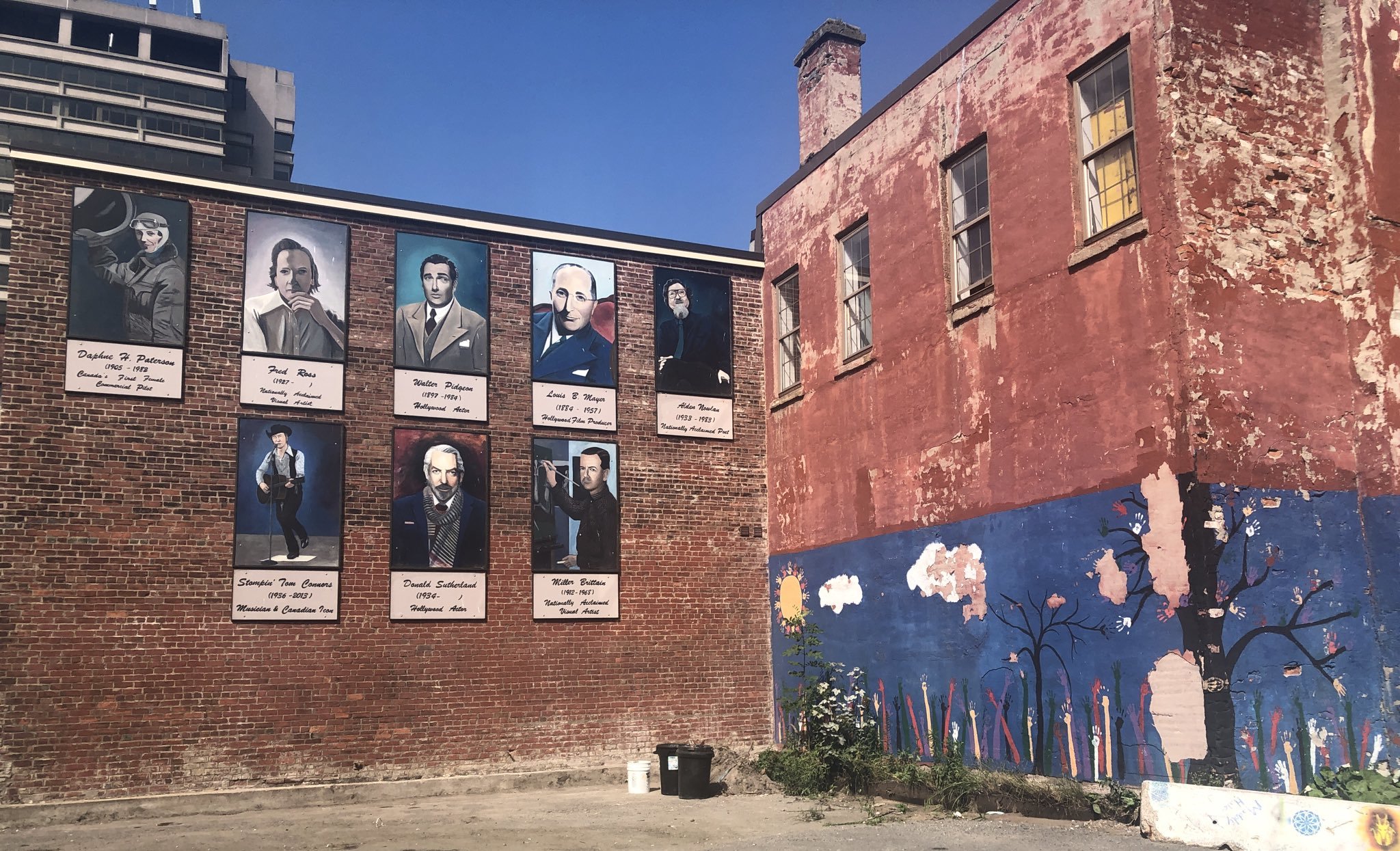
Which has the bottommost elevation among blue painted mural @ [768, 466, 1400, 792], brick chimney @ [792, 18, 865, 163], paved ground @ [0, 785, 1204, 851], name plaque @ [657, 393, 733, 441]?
paved ground @ [0, 785, 1204, 851]

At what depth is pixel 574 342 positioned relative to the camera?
15.2 meters

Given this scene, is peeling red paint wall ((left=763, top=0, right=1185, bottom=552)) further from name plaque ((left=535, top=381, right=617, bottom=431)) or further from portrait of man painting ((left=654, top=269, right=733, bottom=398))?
name plaque ((left=535, top=381, right=617, bottom=431))

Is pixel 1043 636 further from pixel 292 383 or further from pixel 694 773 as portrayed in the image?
pixel 292 383

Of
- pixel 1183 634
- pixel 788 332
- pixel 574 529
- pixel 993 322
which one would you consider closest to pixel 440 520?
pixel 574 529

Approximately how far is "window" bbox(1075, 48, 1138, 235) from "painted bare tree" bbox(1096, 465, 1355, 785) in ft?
8.29

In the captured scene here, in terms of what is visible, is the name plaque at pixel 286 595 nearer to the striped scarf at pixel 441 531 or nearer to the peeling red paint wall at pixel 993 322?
the striped scarf at pixel 441 531

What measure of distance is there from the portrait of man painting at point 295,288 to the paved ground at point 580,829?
528cm

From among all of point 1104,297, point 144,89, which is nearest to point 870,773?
point 1104,297

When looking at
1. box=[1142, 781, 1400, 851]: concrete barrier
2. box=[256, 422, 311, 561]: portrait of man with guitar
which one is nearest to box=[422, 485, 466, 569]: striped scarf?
box=[256, 422, 311, 561]: portrait of man with guitar

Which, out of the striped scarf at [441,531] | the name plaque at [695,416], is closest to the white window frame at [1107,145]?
the name plaque at [695,416]

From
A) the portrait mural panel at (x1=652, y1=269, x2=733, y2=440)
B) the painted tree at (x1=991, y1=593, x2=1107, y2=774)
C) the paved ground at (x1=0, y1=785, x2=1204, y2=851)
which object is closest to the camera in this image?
the paved ground at (x1=0, y1=785, x2=1204, y2=851)

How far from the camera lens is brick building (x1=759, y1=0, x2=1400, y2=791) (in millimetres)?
9141

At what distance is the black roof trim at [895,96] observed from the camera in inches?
477

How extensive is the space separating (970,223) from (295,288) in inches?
310
